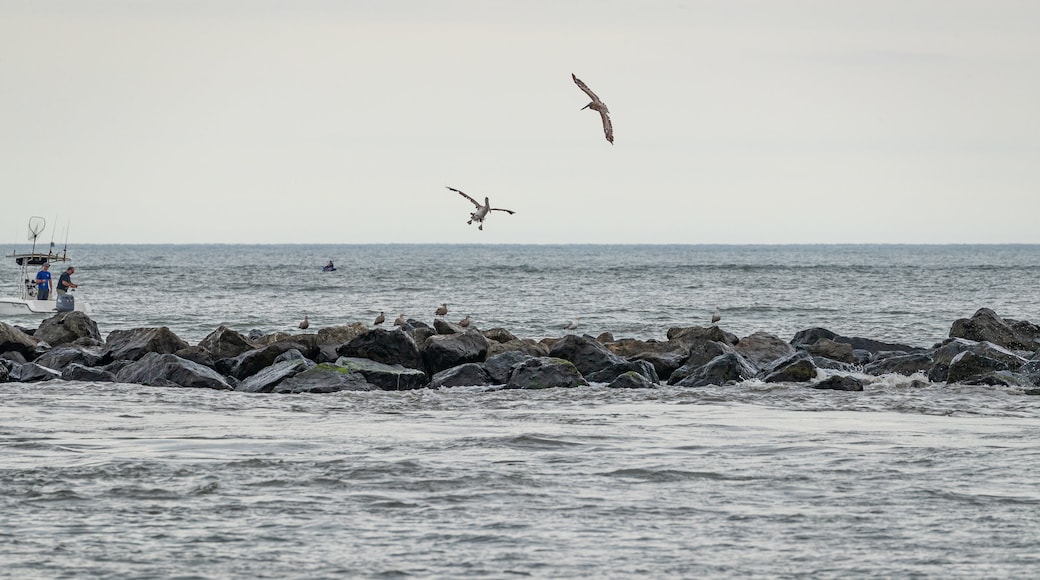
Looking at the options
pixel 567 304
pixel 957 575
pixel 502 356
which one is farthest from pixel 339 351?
Answer: pixel 567 304

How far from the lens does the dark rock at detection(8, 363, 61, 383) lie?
61.6 ft

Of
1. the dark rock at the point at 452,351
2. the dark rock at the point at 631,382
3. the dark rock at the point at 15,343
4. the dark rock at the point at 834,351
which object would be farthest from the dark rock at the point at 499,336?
the dark rock at the point at 15,343

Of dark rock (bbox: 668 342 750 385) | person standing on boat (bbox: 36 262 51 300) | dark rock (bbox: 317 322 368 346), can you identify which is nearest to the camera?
dark rock (bbox: 668 342 750 385)

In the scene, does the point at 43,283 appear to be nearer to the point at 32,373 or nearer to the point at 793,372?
the point at 32,373

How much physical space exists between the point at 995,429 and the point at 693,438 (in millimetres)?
3357

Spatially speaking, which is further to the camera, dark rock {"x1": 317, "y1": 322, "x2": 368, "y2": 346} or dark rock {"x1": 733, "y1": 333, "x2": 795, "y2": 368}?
dark rock {"x1": 317, "y1": 322, "x2": 368, "y2": 346}

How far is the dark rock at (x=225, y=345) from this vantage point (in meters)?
20.4

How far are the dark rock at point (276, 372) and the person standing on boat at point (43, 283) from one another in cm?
1784

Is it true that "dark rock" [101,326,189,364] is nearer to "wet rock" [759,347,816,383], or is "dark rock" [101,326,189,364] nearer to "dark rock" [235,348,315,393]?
"dark rock" [235,348,315,393]

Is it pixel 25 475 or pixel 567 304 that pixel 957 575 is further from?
pixel 567 304

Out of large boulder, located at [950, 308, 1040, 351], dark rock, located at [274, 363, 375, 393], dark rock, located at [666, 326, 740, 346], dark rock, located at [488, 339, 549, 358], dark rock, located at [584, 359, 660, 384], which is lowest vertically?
dark rock, located at [274, 363, 375, 393]

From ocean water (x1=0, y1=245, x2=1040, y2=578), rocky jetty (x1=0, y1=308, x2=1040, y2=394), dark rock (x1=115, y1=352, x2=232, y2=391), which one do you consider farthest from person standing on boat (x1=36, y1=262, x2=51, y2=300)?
ocean water (x1=0, y1=245, x2=1040, y2=578)

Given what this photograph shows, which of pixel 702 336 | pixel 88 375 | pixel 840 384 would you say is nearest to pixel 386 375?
pixel 88 375

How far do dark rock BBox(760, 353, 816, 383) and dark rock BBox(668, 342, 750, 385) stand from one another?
732mm
